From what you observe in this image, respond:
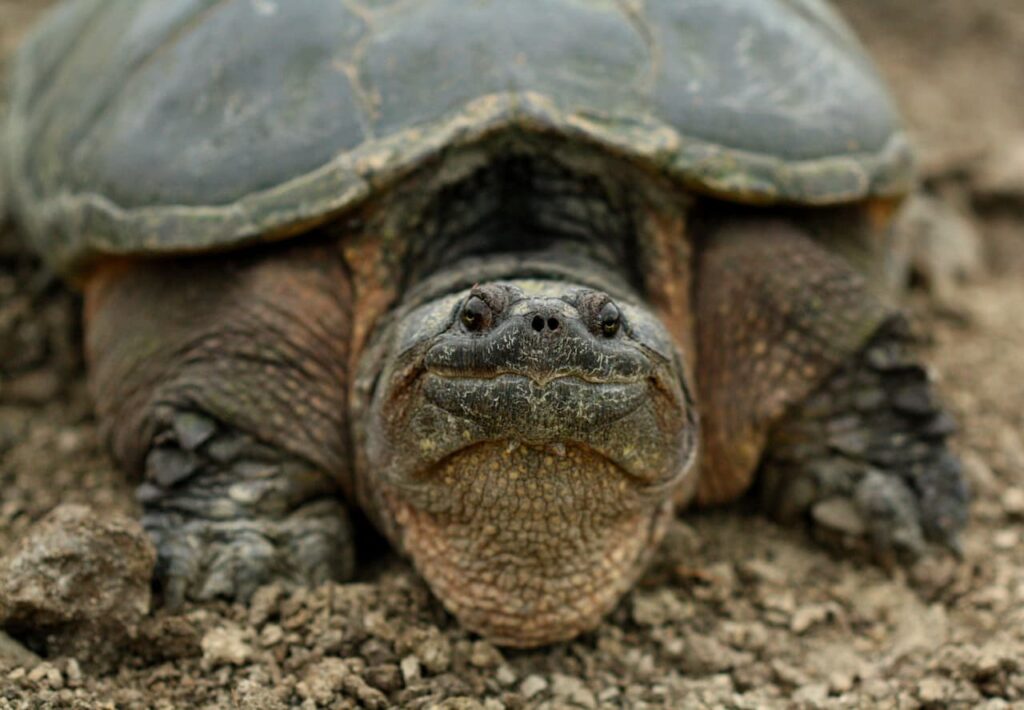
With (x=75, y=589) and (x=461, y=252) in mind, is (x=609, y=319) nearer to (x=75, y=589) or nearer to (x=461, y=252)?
(x=461, y=252)

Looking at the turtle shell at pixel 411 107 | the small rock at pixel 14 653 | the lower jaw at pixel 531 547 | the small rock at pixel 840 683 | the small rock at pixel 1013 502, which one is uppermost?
the turtle shell at pixel 411 107

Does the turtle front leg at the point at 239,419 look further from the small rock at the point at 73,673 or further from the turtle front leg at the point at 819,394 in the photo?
the turtle front leg at the point at 819,394

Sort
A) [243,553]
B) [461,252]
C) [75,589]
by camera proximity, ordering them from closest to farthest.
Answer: [75,589], [243,553], [461,252]

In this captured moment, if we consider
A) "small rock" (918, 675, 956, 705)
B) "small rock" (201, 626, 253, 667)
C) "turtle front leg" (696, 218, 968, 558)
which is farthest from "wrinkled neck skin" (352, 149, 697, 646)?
"small rock" (918, 675, 956, 705)

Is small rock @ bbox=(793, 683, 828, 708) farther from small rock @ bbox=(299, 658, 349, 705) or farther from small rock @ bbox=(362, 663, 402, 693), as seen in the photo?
small rock @ bbox=(299, 658, 349, 705)

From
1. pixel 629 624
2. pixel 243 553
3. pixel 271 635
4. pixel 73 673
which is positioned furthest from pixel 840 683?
pixel 73 673

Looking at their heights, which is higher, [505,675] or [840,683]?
[840,683]

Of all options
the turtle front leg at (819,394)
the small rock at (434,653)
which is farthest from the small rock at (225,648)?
the turtle front leg at (819,394)

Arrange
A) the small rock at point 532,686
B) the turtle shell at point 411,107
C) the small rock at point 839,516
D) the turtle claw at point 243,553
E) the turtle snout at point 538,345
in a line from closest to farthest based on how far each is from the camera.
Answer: the turtle snout at point 538,345
the small rock at point 532,686
the turtle claw at point 243,553
the turtle shell at point 411,107
the small rock at point 839,516

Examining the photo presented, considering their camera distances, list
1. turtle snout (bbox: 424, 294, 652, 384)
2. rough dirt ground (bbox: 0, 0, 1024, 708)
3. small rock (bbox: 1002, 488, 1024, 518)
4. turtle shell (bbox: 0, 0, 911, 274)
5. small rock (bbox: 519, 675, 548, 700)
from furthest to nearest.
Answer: small rock (bbox: 1002, 488, 1024, 518), turtle shell (bbox: 0, 0, 911, 274), small rock (bbox: 519, 675, 548, 700), rough dirt ground (bbox: 0, 0, 1024, 708), turtle snout (bbox: 424, 294, 652, 384)
